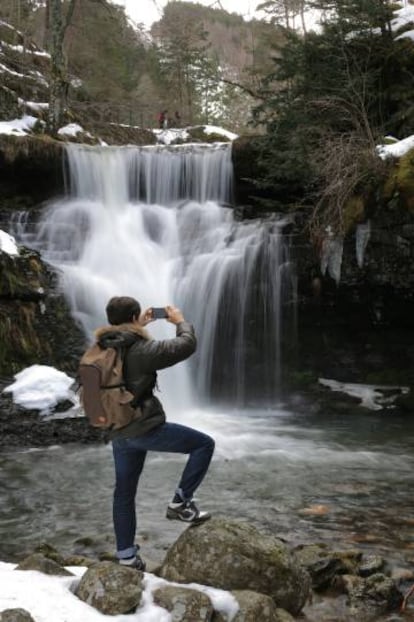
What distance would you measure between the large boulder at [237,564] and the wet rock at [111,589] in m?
0.32

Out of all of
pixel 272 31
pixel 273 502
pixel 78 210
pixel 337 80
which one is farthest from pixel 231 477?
pixel 272 31

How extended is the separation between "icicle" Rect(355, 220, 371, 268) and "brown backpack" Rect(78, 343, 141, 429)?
25.1 ft

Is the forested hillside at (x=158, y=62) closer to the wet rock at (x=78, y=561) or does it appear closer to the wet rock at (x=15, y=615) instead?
the wet rock at (x=78, y=561)

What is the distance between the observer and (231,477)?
21.5 feet

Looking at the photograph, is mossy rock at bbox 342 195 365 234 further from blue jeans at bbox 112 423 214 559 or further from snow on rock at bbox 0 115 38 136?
snow on rock at bbox 0 115 38 136

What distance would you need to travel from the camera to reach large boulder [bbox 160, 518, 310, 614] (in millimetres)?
3279

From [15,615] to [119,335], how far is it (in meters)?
1.38

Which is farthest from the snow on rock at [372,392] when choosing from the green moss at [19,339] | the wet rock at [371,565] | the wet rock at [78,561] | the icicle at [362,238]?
the wet rock at [78,561]

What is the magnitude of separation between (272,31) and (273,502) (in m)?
23.0

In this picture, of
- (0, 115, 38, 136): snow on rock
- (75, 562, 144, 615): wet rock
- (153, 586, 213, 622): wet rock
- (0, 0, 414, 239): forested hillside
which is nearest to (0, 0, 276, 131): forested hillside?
(0, 115, 38, 136): snow on rock

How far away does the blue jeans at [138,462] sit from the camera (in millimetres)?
3344

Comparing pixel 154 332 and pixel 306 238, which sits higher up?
pixel 306 238

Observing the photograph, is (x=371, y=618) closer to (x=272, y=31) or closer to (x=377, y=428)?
(x=377, y=428)

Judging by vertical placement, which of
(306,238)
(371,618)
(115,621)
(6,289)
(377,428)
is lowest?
(377,428)
